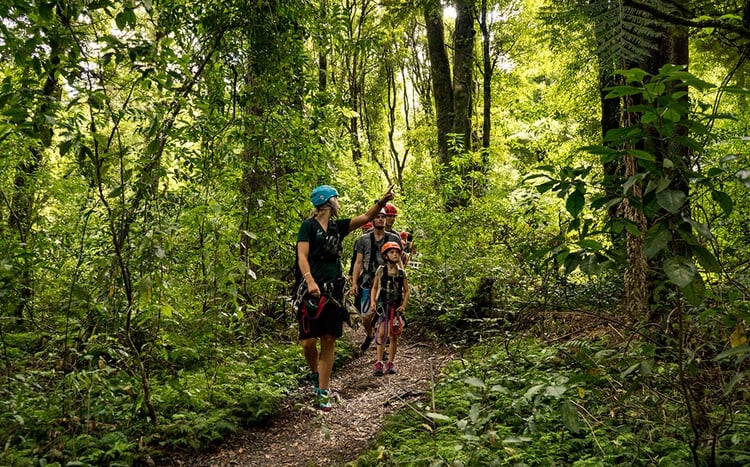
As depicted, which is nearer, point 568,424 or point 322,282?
point 568,424

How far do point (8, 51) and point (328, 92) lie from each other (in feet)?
15.9

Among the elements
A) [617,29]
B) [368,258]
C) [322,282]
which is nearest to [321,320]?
[322,282]

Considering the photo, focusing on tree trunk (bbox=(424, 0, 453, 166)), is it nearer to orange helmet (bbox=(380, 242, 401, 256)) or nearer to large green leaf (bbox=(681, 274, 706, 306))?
orange helmet (bbox=(380, 242, 401, 256))

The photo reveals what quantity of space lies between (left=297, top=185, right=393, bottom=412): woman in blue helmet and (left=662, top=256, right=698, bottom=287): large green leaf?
3.66 meters

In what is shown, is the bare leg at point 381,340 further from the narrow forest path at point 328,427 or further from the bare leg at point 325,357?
the bare leg at point 325,357

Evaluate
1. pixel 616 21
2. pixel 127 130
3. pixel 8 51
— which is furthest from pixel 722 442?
pixel 127 130

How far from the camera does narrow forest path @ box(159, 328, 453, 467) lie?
4707 millimetres

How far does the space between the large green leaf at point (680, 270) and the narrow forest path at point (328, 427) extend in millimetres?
2468

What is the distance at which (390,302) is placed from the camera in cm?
736

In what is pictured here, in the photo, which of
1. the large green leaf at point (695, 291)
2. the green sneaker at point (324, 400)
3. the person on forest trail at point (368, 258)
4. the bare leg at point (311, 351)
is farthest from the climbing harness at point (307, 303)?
the large green leaf at point (695, 291)

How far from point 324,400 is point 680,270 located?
432 centimetres

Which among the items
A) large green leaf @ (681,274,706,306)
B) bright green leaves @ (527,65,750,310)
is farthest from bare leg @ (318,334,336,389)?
large green leaf @ (681,274,706,306)

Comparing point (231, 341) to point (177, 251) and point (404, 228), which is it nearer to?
point (177, 251)

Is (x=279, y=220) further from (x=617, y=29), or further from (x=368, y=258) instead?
(x=617, y=29)
